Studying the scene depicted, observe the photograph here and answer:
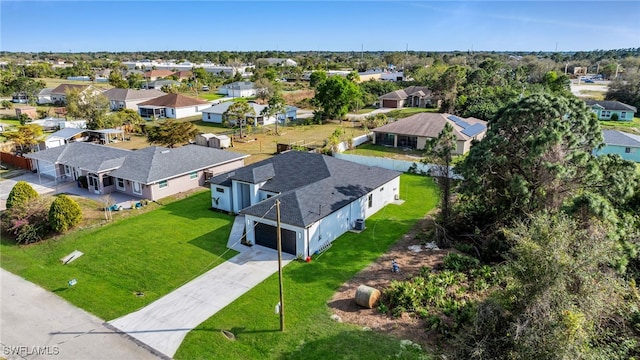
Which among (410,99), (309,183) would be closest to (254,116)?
(410,99)

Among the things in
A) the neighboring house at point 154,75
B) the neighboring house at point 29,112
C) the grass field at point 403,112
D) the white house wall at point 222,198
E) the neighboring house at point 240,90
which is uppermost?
the neighboring house at point 154,75

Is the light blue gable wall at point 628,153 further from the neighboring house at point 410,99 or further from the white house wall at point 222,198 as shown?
the neighboring house at point 410,99

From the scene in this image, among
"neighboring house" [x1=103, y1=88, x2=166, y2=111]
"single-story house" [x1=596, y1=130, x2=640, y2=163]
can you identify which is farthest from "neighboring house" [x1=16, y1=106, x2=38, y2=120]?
"single-story house" [x1=596, y1=130, x2=640, y2=163]

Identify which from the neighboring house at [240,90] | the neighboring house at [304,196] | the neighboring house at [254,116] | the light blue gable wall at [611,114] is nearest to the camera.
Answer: the neighboring house at [304,196]

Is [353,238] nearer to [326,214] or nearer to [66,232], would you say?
[326,214]

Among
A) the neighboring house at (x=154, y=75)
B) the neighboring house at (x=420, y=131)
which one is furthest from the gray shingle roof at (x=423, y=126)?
the neighboring house at (x=154, y=75)
